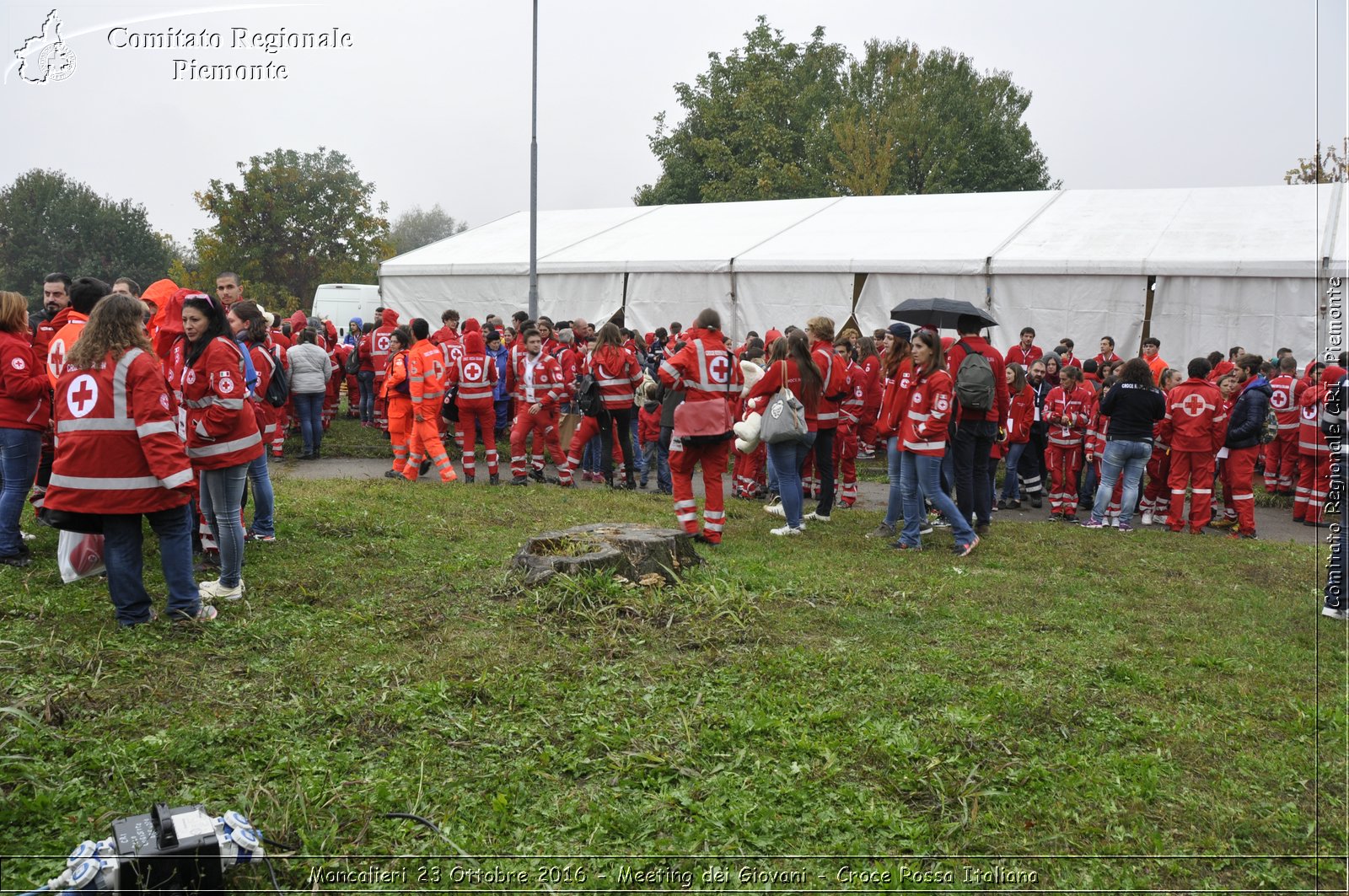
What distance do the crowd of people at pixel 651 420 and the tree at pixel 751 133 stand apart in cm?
2789

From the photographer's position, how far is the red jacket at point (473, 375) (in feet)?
38.7

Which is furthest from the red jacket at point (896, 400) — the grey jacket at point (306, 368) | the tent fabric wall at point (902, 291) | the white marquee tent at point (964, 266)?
the grey jacket at point (306, 368)

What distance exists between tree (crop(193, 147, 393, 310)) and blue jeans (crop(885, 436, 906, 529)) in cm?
3119

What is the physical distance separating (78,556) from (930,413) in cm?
→ 662

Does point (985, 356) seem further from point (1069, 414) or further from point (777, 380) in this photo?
point (1069, 414)

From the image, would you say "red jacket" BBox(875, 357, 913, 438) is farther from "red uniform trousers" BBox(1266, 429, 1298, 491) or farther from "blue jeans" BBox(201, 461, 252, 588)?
"red uniform trousers" BBox(1266, 429, 1298, 491)

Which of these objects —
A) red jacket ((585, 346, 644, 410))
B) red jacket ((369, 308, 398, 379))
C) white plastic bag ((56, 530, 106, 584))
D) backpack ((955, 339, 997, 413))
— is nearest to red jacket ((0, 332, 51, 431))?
white plastic bag ((56, 530, 106, 584))

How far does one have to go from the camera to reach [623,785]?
394 centimetres

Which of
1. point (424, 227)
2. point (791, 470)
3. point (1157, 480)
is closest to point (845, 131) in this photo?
point (1157, 480)

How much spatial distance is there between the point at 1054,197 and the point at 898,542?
42.7ft

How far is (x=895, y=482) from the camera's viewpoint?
9219 millimetres

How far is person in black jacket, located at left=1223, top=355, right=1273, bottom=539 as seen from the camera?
10352 mm

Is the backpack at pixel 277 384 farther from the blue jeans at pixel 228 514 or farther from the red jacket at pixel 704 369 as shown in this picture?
the red jacket at pixel 704 369

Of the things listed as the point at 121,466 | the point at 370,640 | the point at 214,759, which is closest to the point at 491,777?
the point at 214,759
